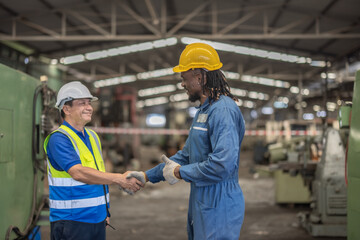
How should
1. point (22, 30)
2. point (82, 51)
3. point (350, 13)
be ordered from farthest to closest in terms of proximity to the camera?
point (82, 51)
point (22, 30)
point (350, 13)

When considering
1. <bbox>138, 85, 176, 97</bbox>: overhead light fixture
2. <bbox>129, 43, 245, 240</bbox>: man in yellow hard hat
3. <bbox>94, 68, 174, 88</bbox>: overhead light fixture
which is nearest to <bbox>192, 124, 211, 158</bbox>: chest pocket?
<bbox>129, 43, 245, 240</bbox>: man in yellow hard hat

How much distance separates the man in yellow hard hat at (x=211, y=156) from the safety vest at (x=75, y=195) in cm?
64

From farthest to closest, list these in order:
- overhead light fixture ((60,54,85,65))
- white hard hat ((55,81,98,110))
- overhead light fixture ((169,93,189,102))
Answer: overhead light fixture ((169,93,189,102))
overhead light fixture ((60,54,85,65))
white hard hat ((55,81,98,110))

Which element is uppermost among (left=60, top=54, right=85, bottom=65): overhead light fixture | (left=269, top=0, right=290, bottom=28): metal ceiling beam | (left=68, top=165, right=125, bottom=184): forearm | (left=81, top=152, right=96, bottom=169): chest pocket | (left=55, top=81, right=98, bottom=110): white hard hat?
(left=269, top=0, right=290, bottom=28): metal ceiling beam

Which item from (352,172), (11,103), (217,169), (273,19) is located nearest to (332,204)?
(352,172)

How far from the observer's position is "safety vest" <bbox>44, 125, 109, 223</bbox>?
2547 mm

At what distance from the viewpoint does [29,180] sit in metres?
3.70

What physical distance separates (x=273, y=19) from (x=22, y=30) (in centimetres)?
809

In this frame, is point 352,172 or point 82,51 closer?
point 352,172

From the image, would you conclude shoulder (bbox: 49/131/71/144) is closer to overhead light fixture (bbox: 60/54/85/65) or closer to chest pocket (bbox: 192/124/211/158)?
chest pocket (bbox: 192/124/211/158)

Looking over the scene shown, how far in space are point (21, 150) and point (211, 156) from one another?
2.15m

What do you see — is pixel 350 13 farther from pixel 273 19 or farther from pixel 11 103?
pixel 11 103

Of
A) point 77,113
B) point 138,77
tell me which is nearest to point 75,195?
point 77,113

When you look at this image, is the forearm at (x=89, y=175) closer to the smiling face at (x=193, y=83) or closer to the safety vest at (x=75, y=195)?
the safety vest at (x=75, y=195)
